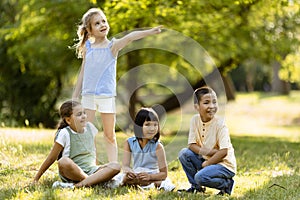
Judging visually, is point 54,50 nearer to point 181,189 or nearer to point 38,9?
point 38,9

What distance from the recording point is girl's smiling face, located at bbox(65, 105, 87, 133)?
168 inches

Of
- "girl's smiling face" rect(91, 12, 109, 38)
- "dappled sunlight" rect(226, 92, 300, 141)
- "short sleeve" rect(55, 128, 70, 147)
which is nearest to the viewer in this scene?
"short sleeve" rect(55, 128, 70, 147)

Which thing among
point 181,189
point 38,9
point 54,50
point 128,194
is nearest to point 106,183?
point 128,194

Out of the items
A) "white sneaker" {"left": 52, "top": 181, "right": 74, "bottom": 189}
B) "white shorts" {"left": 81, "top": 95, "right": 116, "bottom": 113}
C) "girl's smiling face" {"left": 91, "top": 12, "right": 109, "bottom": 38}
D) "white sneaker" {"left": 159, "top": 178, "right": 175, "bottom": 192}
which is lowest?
"white sneaker" {"left": 159, "top": 178, "right": 175, "bottom": 192}

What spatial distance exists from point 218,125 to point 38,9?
7.17 m

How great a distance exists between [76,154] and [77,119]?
12.2 inches

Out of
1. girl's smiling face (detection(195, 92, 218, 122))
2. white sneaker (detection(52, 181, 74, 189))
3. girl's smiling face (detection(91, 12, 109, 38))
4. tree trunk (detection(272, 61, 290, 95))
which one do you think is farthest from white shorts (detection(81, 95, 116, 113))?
tree trunk (detection(272, 61, 290, 95))

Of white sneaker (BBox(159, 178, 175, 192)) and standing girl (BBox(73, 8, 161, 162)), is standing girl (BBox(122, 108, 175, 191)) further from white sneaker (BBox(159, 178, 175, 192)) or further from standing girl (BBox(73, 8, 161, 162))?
standing girl (BBox(73, 8, 161, 162))

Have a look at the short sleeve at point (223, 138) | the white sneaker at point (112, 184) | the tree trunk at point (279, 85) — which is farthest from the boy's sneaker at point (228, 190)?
the tree trunk at point (279, 85)

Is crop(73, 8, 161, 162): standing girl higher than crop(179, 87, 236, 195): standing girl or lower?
higher

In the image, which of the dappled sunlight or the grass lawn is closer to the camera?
the grass lawn

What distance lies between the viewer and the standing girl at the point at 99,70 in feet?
15.5

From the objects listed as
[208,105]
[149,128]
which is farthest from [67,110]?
[208,105]

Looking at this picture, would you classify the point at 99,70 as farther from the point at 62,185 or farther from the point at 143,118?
the point at 62,185
